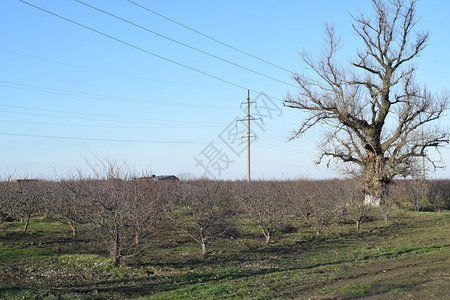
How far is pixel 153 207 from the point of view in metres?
13.1

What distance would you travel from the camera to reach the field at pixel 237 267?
7.92 m

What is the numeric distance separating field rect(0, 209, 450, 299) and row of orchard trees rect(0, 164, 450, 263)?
1.83ft

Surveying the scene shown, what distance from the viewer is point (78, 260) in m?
11.2

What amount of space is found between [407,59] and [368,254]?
15672 millimetres

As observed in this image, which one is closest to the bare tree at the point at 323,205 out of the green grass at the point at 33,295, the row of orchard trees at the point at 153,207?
the row of orchard trees at the point at 153,207

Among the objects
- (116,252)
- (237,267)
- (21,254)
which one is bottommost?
(237,267)

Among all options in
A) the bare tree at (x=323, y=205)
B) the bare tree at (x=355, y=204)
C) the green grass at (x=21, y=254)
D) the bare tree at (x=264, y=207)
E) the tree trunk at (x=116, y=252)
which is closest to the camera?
the tree trunk at (x=116, y=252)

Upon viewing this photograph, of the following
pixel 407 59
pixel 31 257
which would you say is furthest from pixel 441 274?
pixel 407 59

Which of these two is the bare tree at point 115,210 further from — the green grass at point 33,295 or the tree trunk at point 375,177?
the tree trunk at point 375,177

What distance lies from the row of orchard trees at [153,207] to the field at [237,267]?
557mm

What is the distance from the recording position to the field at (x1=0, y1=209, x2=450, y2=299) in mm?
7918

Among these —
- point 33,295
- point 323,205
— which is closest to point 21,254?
point 33,295

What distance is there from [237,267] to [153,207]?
3.57m

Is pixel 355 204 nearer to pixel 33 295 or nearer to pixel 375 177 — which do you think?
pixel 375 177
